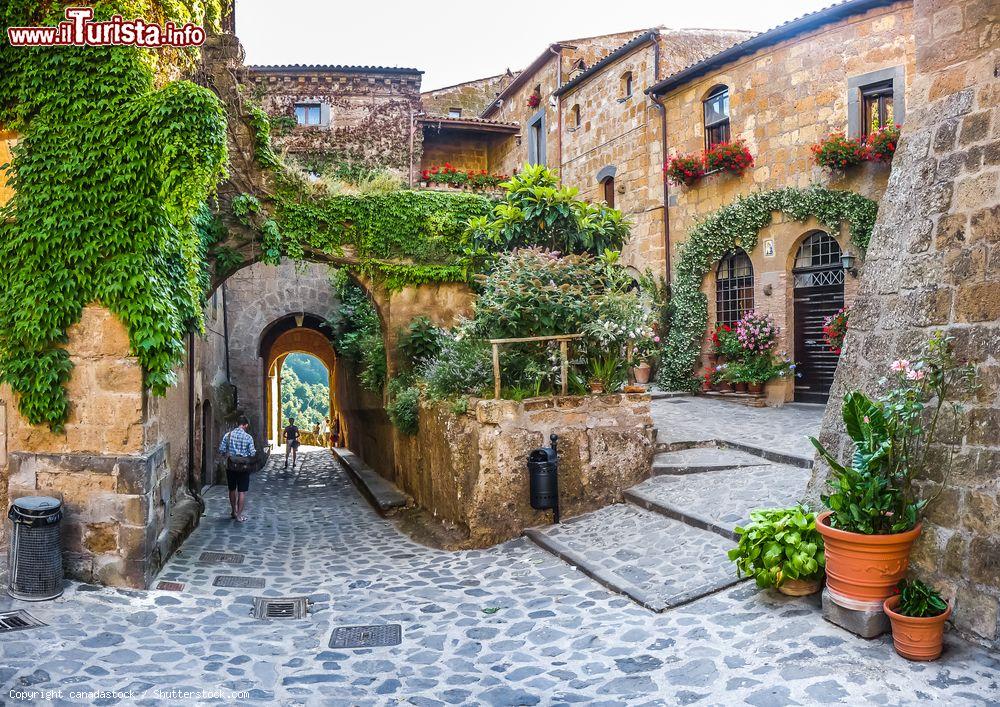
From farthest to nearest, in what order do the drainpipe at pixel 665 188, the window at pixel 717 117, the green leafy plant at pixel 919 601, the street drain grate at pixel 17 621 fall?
the drainpipe at pixel 665 188 → the window at pixel 717 117 → the street drain grate at pixel 17 621 → the green leafy plant at pixel 919 601

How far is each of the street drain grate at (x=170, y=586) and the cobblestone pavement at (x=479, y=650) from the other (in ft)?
0.27

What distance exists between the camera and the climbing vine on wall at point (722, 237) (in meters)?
12.6

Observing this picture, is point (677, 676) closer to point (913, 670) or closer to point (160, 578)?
point (913, 670)

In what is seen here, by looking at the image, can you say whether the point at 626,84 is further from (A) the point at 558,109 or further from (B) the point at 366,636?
(B) the point at 366,636

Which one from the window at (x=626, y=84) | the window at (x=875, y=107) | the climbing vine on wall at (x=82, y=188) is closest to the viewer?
the climbing vine on wall at (x=82, y=188)

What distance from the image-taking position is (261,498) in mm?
13844

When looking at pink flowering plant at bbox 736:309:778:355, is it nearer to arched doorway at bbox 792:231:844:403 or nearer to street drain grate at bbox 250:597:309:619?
arched doorway at bbox 792:231:844:403

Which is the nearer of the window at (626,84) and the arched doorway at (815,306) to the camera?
the arched doorway at (815,306)

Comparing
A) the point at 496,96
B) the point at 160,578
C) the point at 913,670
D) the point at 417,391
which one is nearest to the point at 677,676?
the point at 913,670

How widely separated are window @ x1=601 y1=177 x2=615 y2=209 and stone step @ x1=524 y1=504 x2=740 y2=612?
12.2 m

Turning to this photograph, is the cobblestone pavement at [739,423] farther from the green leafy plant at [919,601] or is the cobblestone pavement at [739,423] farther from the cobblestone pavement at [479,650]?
the green leafy plant at [919,601]

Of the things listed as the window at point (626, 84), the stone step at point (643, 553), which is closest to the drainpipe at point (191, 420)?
the stone step at point (643, 553)

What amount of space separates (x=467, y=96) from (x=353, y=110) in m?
8.31

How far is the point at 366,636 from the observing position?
19.6 ft
